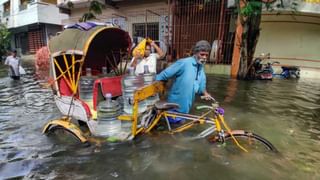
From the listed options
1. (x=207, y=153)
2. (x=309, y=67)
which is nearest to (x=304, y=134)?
(x=207, y=153)

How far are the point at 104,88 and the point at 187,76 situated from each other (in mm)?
1670

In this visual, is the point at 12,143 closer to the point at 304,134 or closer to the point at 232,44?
the point at 304,134

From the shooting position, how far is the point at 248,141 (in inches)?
169

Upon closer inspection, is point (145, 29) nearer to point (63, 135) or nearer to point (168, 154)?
point (63, 135)

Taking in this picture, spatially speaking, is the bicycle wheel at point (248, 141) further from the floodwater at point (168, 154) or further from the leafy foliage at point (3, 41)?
the leafy foliage at point (3, 41)

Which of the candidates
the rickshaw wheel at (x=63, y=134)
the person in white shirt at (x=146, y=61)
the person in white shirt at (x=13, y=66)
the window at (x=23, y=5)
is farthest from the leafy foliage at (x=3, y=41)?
the rickshaw wheel at (x=63, y=134)

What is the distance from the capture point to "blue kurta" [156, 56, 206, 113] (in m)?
4.57

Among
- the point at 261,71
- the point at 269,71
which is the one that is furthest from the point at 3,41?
the point at 269,71

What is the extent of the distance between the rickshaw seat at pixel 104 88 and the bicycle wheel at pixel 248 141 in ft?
7.15

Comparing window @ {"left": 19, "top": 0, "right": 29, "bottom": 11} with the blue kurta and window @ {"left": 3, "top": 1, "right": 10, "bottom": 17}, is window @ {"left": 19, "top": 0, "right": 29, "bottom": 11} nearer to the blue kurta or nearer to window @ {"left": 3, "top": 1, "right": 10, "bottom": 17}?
window @ {"left": 3, "top": 1, "right": 10, "bottom": 17}

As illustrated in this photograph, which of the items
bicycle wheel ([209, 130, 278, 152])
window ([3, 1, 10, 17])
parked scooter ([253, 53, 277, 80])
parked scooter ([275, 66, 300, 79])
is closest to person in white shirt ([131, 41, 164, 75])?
bicycle wheel ([209, 130, 278, 152])

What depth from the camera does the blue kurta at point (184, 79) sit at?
15.0 ft

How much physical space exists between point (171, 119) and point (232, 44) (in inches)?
380

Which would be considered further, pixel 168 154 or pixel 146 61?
pixel 146 61
